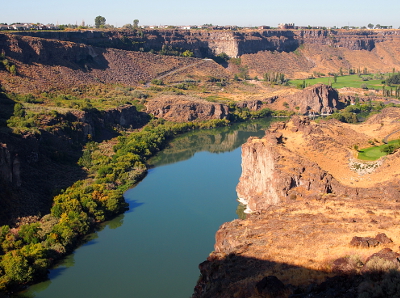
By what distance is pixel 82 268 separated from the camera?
38719mm

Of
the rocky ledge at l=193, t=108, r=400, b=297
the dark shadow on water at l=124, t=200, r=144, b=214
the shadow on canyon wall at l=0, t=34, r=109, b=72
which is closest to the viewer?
the rocky ledge at l=193, t=108, r=400, b=297

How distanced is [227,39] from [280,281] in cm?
13497

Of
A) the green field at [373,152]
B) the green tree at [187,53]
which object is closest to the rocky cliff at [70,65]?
the green tree at [187,53]

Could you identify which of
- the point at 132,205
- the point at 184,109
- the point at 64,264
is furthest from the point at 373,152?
the point at 184,109

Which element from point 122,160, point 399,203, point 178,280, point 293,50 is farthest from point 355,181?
point 293,50

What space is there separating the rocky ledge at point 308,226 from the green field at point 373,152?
135 cm

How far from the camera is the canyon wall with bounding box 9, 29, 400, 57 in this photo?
397ft

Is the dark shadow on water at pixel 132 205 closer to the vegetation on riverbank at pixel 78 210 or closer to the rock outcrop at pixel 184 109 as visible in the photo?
the vegetation on riverbank at pixel 78 210

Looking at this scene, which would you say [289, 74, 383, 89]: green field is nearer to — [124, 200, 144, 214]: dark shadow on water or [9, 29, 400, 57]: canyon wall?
[9, 29, 400, 57]: canyon wall

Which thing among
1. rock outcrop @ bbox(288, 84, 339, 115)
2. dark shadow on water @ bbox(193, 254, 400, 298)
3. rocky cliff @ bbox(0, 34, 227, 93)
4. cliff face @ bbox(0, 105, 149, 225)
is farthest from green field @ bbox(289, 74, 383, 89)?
dark shadow on water @ bbox(193, 254, 400, 298)

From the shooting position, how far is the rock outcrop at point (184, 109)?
310 ft

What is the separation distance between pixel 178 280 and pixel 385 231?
53.7ft

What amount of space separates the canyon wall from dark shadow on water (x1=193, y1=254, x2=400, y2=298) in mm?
92485

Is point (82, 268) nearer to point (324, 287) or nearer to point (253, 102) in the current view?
point (324, 287)
